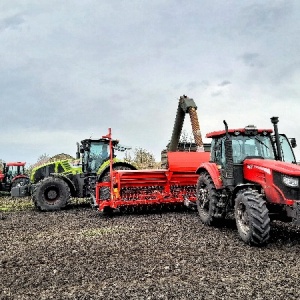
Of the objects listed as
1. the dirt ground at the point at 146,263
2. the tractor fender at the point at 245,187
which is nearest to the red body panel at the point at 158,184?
the dirt ground at the point at 146,263

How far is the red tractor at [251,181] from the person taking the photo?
6.74 m

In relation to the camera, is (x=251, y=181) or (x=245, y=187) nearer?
(x=245, y=187)

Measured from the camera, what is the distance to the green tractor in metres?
13.2

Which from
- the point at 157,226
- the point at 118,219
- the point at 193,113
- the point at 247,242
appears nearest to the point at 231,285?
the point at 247,242

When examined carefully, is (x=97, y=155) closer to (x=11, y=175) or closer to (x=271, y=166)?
(x=271, y=166)

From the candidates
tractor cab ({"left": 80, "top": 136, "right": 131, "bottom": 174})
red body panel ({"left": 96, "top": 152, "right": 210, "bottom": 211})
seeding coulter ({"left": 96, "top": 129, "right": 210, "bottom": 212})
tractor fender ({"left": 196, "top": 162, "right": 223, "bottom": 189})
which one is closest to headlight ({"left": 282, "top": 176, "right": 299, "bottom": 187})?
tractor fender ({"left": 196, "top": 162, "right": 223, "bottom": 189})

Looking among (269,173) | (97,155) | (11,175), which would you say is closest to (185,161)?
(97,155)

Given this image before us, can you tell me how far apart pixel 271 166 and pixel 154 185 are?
485 cm

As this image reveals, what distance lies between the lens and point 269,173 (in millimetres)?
7133

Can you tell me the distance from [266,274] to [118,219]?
578 cm

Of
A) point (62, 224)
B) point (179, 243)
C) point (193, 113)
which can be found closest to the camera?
point (179, 243)

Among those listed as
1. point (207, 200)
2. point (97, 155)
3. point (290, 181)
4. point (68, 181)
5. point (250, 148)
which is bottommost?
point (207, 200)

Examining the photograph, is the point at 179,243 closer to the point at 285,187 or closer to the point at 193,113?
the point at 285,187

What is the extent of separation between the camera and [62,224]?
10.1 meters
